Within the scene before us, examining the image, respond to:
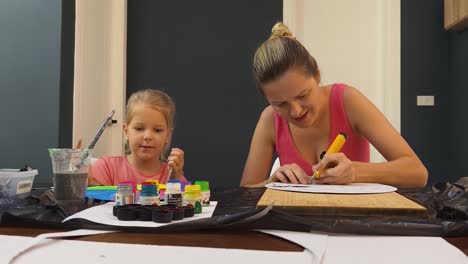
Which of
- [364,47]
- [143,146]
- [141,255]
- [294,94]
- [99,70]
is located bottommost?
[141,255]

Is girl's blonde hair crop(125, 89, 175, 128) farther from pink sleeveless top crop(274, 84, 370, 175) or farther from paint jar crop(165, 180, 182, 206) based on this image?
paint jar crop(165, 180, 182, 206)

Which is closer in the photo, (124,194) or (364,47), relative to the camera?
(124,194)

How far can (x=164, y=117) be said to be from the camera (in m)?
1.45

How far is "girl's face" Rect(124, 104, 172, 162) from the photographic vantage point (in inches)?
54.8

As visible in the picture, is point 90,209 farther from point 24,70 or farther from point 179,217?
point 24,70

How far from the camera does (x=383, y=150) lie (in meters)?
1.26

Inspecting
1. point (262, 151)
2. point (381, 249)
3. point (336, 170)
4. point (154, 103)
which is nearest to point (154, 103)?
point (154, 103)

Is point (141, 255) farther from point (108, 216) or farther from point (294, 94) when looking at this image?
point (294, 94)

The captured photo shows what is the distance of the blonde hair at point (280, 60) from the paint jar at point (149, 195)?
2.06ft

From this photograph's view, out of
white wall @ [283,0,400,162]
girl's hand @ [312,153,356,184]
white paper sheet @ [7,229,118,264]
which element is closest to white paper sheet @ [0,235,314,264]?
white paper sheet @ [7,229,118,264]

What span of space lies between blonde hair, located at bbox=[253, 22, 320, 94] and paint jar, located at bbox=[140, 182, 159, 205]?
0.63m

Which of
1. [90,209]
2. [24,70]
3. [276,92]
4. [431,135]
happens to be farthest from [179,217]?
[431,135]

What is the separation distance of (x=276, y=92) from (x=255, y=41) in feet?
6.87

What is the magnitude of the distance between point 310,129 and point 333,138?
0.27 ft
